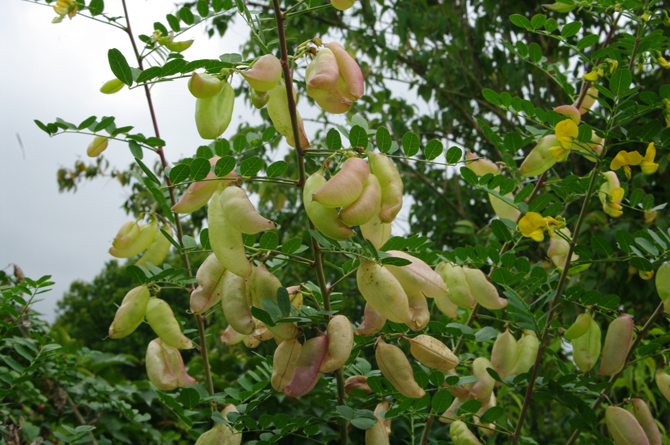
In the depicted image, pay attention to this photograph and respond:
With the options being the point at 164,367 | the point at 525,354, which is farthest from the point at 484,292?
the point at 164,367

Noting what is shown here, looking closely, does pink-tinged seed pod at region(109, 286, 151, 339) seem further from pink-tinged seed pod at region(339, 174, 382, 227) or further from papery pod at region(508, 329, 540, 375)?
papery pod at region(508, 329, 540, 375)

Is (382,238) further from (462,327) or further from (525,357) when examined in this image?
(525,357)

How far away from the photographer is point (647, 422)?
687 mm

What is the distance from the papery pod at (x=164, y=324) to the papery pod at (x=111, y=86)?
0.93 ft

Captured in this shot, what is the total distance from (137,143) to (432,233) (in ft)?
6.02

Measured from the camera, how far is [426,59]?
2.32 meters

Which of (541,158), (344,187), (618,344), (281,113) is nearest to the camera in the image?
(344,187)

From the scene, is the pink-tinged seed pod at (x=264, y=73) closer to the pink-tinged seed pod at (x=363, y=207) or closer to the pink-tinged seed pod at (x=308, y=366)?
the pink-tinged seed pod at (x=363, y=207)

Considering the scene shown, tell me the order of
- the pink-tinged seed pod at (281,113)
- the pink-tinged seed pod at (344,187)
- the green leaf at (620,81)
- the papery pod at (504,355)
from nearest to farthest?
1. the pink-tinged seed pod at (344,187)
2. the pink-tinged seed pod at (281,113)
3. the green leaf at (620,81)
4. the papery pod at (504,355)

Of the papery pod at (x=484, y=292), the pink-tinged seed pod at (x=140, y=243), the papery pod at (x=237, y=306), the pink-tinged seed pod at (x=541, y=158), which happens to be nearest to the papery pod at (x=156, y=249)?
the pink-tinged seed pod at (x=140, y=243)

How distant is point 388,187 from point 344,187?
0.25 ft

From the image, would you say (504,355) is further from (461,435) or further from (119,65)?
(119,65)

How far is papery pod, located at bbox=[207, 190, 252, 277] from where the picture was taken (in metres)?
0.50

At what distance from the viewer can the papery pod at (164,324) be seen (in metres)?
0.67
